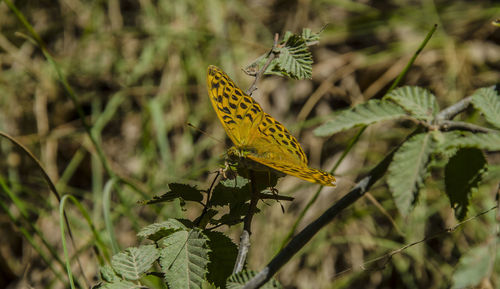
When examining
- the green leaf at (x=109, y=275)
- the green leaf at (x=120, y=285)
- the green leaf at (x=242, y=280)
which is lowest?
the green leaf at (x=109, y=275)

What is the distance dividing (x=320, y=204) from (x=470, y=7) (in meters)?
1.35

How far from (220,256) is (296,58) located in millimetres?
328

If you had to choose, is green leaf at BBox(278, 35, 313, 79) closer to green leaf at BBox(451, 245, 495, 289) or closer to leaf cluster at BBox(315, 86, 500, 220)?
leaf cluster at BBox(315, 86, 500, 220)

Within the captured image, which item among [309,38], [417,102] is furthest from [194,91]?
[417,102]

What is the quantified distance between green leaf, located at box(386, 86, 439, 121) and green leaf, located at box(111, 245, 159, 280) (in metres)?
0.42

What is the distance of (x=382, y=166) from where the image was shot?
0.63 m

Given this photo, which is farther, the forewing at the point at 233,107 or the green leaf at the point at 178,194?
the forewing at the point at 233,107

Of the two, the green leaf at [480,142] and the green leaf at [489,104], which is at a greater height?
the green leaf at [489,104]

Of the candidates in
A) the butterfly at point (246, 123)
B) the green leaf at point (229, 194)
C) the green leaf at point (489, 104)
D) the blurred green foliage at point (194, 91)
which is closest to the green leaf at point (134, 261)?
the green leaf at point (229, 194)

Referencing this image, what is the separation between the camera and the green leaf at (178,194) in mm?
612

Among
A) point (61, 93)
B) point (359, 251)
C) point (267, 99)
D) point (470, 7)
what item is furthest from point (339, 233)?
point (61, 93)

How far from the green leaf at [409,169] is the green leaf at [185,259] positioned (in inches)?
9.8

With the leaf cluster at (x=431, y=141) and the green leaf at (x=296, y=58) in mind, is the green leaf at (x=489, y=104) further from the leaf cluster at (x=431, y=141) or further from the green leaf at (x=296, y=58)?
the green leaf at (x=296, y=58)

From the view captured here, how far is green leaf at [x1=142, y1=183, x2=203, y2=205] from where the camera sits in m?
0.61
